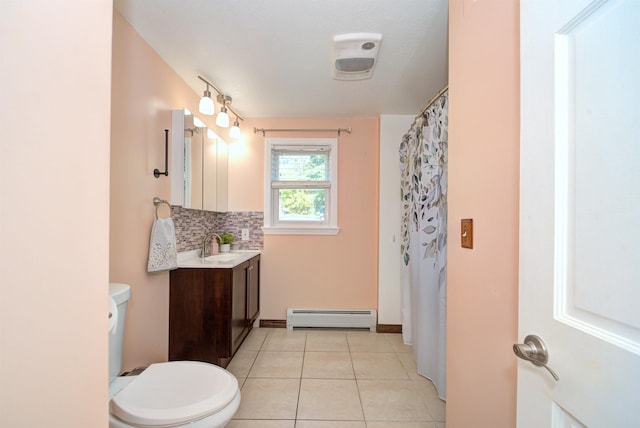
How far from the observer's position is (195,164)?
2.15 meters

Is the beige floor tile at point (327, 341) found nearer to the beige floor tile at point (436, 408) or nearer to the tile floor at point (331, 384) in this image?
the tile floor at point (331, 384)

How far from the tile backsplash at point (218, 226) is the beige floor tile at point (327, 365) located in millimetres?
1227

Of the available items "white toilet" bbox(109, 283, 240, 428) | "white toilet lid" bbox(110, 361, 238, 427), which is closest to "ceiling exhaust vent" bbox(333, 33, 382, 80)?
"white toilet" bbox(109, 283, 240, 428)

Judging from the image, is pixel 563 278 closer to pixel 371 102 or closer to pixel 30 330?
pixel 30 330

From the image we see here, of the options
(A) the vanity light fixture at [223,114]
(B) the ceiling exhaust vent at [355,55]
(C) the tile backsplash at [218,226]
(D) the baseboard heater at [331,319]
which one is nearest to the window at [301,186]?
(C) the tile backsplash at [218,226]

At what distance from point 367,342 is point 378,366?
426 mm

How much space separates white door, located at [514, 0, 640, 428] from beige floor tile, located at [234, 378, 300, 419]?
1.42 meters

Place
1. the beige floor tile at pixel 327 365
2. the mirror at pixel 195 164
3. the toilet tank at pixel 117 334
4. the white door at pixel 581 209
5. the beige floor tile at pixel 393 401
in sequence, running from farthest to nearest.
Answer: the beige floor tile at pixel 327 365, the mirror at pixel 195 164, the beige floor tile at pixel 393 401, the toilet tank at pixel 117 334, the white door at pixel 581 209

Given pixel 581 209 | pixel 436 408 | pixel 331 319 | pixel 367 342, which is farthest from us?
pixel 331 319

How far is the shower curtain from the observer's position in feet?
5.88

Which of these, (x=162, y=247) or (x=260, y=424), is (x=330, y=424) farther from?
(x=162, y=247)

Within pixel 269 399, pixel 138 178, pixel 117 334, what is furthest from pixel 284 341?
pixel 138 178

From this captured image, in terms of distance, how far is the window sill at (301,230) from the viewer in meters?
2.95

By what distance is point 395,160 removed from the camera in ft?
9.48
